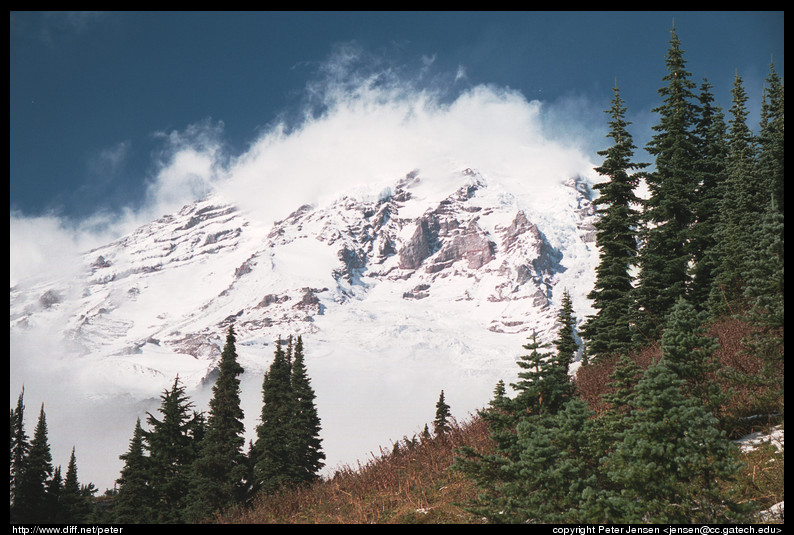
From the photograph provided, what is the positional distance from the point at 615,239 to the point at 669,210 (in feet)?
8.52

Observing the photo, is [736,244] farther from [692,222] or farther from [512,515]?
[512,515]

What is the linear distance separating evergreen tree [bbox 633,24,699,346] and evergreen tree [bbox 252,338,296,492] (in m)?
21.8

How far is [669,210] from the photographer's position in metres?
23.9

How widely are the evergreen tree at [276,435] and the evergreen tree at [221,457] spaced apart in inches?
89.0

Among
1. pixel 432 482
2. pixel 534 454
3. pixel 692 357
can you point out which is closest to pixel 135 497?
pixel 432 482

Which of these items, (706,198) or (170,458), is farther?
(170,458)

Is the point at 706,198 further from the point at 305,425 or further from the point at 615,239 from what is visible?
the point at 305,425

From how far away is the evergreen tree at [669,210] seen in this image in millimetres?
21859

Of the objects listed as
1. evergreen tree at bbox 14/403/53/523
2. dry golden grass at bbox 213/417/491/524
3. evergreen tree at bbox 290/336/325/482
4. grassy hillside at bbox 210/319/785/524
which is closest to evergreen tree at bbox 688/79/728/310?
grassy hillside at bbox 210/319/785/524

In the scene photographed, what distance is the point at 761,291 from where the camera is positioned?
30.9 feet

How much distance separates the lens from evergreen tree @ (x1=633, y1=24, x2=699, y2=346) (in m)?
21.9

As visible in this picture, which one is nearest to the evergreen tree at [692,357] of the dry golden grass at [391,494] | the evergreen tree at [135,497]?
the dry golden grass at [391,494]

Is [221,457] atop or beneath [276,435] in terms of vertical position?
beneath
